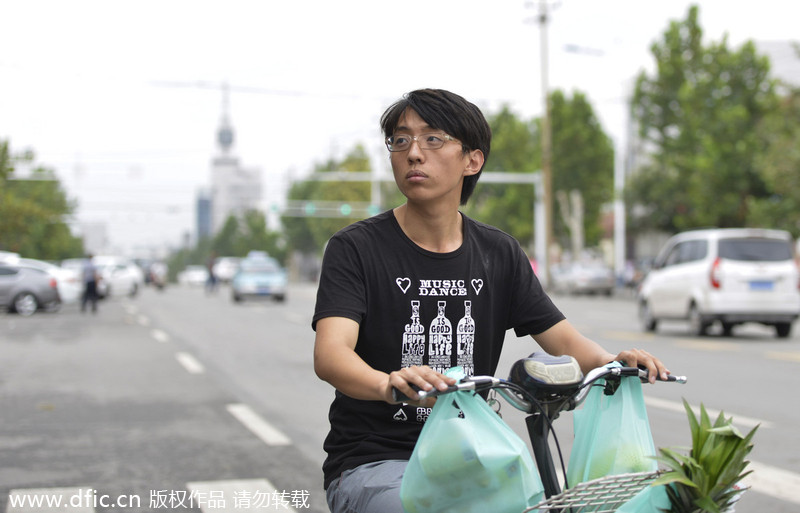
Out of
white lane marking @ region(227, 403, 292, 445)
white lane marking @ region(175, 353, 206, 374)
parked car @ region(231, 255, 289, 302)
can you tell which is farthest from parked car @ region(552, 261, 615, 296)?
white lane marking @ region(227, 403, 292, 445)

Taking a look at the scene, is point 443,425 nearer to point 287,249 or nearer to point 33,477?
point 33,477

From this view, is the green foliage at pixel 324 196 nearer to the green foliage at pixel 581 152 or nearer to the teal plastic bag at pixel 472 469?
the green foliage at pixel 581 152

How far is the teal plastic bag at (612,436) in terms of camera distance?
7.13 feet

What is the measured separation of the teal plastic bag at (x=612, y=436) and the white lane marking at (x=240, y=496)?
10.2 ft

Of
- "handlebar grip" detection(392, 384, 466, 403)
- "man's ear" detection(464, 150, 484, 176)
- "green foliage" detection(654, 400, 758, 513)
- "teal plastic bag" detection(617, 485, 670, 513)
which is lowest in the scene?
"teal plastic bag" detection(617, 485, 670, 513)

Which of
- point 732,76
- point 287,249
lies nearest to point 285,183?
point 287,249

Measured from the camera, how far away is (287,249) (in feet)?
350

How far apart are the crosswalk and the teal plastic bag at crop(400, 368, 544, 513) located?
3.28 metres

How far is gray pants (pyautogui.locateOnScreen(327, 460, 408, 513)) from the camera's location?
90.3 inches

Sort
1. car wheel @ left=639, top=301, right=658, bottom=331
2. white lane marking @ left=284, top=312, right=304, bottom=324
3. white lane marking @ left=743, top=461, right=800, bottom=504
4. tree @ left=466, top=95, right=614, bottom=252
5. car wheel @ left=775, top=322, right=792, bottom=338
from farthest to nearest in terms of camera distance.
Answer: tree @ left=466, top=95, right=614, bottom=252
white lane marking @ left=284, top=312, right=304, bottom=324
car wheel @ left=639, top=301, right=658, bottom=331
car wheel @ left=775, top=322, right=792, bottom=338
white lane marking @ left=743, top=461, right=800, bottom=504

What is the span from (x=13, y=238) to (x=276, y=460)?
28.2 m

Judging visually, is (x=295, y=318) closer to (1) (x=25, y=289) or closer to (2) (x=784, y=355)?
(1) (x=25, y=289)

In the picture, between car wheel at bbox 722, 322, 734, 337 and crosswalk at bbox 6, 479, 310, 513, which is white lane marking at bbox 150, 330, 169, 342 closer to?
car wheel at bbox 722, 322, 734, 337

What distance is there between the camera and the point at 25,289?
89.9 feet
